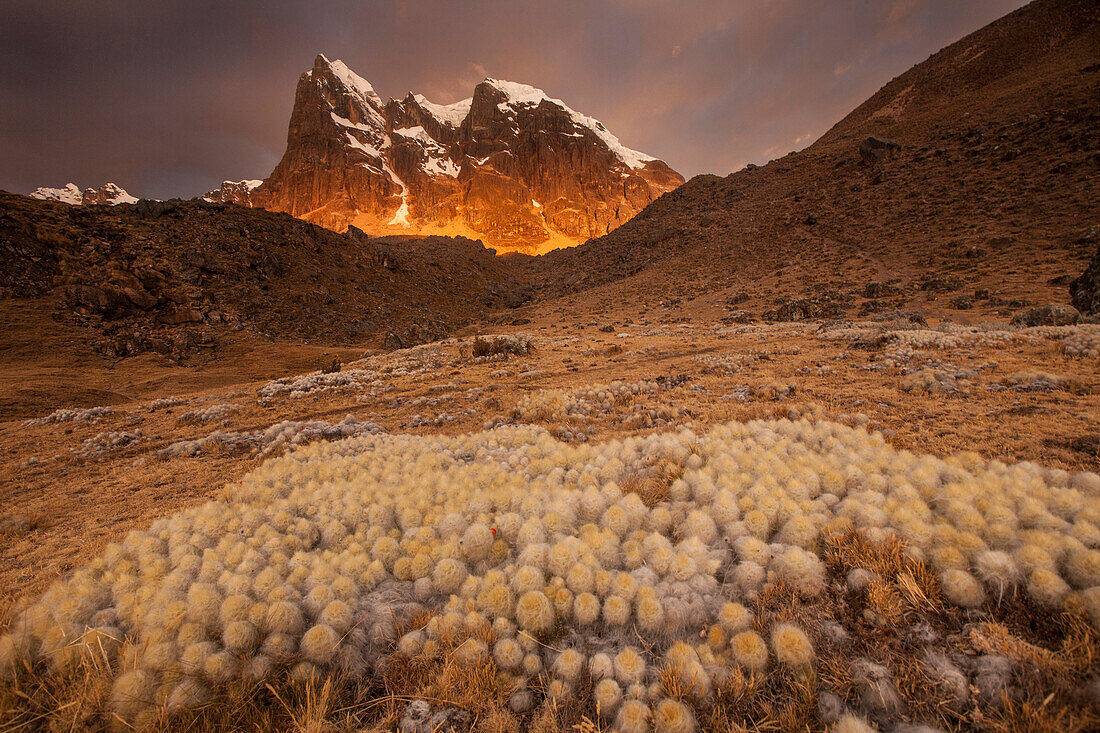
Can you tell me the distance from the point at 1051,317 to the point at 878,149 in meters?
48.5

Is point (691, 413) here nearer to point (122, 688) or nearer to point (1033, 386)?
point (1033, 386)

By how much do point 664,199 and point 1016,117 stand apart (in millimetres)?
45992

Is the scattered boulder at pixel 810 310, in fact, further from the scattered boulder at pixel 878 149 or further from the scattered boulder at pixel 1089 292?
the scattered boulder at pixel 878 149

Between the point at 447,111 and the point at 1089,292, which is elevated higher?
the point at 447,111

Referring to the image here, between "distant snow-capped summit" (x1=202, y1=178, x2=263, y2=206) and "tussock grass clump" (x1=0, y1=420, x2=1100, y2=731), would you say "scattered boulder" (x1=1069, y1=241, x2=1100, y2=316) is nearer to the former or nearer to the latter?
"tussock grass clump" (x1=0, y1=420, x2=1100, y2=731)

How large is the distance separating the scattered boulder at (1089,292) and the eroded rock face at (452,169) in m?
129

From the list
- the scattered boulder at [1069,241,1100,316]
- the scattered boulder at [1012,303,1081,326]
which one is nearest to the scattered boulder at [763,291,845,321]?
the scattered boulder at [1069,241,1100,316]

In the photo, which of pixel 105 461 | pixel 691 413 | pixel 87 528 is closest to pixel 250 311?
pixel 105 461

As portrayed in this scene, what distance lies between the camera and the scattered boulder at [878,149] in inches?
1955

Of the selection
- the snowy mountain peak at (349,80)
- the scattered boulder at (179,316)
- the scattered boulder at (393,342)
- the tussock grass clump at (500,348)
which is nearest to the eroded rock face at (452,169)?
the snowy mountain peak at (349,80)

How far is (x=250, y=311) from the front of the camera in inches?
1487

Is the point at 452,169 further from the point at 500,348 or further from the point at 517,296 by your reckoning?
the point at 500,348

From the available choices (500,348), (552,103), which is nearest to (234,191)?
(552,103)

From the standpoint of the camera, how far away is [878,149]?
49.8 meters
